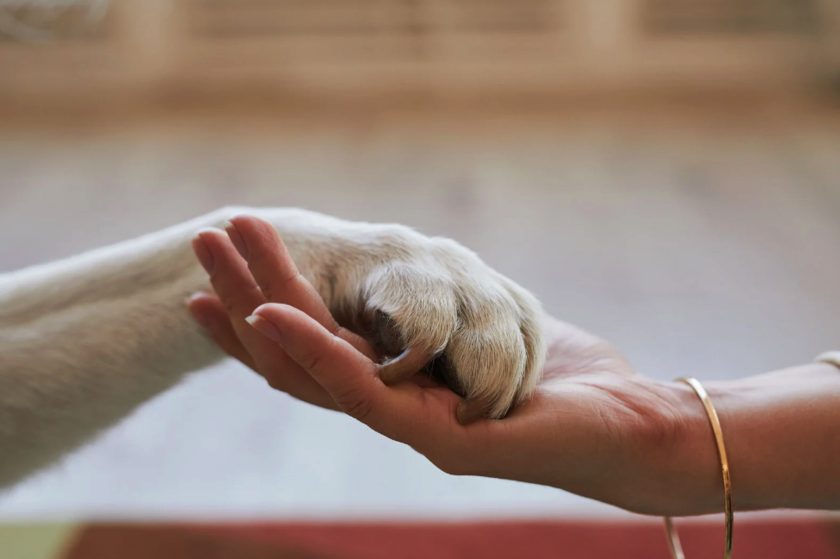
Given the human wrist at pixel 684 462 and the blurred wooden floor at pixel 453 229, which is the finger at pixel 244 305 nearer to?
the blurred wooden floor at pixel 453 229

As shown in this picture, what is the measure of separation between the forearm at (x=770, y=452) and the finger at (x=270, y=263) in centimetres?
42

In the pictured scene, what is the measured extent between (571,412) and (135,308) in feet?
1.66

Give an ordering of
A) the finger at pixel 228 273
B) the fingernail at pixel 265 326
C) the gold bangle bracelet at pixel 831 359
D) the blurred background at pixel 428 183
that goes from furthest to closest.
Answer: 1. the blurred background at pixel 428 183
2. the gold bangle bracelet at pixel 831 359
3. the finger at pixel 228 273
4. the fingernail at pixel 265 326

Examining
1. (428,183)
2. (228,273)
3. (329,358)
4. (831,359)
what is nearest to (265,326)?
(329,358)

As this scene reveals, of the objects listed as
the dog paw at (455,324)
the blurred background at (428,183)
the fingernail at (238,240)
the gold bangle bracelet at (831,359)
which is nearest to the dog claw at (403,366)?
the dog paw at (455,324)

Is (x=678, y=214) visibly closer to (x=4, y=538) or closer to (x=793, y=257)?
(x=793, y=257)

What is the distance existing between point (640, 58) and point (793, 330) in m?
2.36

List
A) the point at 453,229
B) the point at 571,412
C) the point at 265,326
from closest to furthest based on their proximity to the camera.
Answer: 1. the point at 265,326
2. the point at 571,412
3. the point at 453,229

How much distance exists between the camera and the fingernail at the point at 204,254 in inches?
28.2

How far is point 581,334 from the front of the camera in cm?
93

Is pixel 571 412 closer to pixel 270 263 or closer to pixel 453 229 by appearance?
pixel 270 263

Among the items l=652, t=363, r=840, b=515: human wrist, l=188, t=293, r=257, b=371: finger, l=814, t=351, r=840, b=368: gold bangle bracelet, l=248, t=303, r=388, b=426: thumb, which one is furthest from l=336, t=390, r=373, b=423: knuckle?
l=814, t=351, r=840, b=368: gold bangle bracelet

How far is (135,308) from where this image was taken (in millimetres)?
809

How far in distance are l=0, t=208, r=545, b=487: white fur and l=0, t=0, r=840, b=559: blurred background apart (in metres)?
0.08
